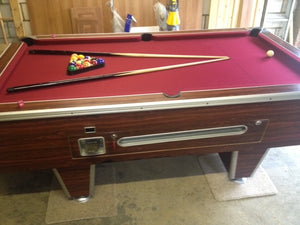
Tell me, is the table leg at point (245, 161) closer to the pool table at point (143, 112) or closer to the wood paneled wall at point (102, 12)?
the pool table at point (143, 112)

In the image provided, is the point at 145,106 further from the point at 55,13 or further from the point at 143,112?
the point at 55,13

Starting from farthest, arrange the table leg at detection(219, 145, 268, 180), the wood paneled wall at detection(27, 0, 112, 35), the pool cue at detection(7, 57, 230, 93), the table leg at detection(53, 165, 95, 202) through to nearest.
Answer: the wood paneled wall at detection(27, 0, 112, 35)
the table leg at detection(219, 145, 268, 180)
the table leg at detection(53, 165, 95, 202)
the pool cue at detection(7, 57, 230, 93)

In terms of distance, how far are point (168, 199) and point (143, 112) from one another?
706 millimetres

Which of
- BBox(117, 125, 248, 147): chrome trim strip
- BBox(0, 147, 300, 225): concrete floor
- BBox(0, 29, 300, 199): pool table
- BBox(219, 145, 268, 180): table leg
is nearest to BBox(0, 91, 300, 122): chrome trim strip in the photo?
BBox(0, 29, 300, 199): pool table

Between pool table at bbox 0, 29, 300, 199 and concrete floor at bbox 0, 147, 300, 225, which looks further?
concrete floor at bbox 0, 147, 300, 225

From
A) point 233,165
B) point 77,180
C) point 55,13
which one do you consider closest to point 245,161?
point 233,165

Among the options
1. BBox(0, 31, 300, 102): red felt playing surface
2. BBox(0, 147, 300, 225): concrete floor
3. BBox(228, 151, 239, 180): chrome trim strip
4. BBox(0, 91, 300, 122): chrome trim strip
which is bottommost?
BBox(0, 147, 300, 225): concrete floor

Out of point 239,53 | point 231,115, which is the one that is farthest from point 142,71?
point 239,53

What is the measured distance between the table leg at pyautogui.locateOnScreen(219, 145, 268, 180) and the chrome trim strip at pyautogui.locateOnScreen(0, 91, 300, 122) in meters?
0.38

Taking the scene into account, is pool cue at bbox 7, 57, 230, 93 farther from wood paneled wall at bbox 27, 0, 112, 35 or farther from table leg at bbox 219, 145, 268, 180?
wood paneled wall at bbox 27, 0, 112, 35

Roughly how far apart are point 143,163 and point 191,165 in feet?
1.13

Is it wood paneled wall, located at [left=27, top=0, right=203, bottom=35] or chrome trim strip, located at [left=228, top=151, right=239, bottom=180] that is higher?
wood paneled wall, located at [left=27, top=0, right=203, bottom=35]

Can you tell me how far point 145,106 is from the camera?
4.38 ft

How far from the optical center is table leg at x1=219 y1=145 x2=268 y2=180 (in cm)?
173
